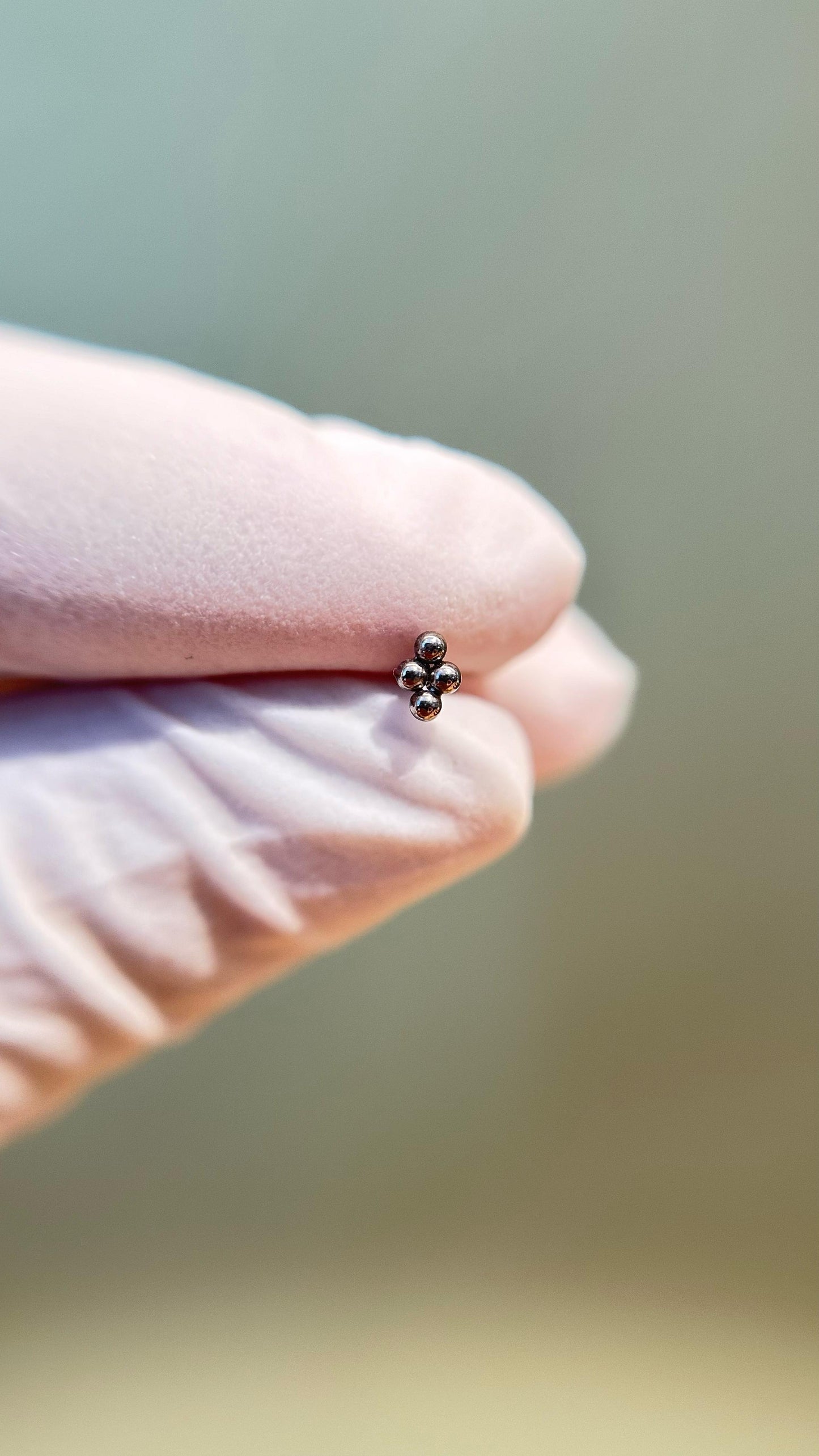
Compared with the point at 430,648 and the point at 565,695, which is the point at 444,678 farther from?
the point at 565,695

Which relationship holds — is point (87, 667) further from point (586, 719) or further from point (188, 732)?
point (586, 719)

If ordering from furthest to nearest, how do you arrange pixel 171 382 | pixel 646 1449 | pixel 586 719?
pixel 646 1449
pixel 586 719
pixel 171 382

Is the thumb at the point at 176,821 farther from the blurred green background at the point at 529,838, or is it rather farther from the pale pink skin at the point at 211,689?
the blurred green background at the point at 529,838

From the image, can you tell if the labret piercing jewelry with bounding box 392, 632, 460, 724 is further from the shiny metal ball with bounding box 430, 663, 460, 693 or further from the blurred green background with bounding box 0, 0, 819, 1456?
the blurred green background with bounding box 0, 0, 819, 1456

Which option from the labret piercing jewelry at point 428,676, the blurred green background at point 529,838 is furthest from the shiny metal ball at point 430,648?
the blurred green background at point 529,838

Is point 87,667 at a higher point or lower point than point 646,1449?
higher

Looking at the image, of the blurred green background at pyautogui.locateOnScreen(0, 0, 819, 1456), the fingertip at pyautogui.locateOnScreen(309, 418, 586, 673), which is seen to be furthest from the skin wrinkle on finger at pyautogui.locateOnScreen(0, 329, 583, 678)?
the blurred green background at pyautogui.locateOnScreen(0, 0, 819, 1456)

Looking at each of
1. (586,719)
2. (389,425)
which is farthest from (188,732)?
(389,425)
